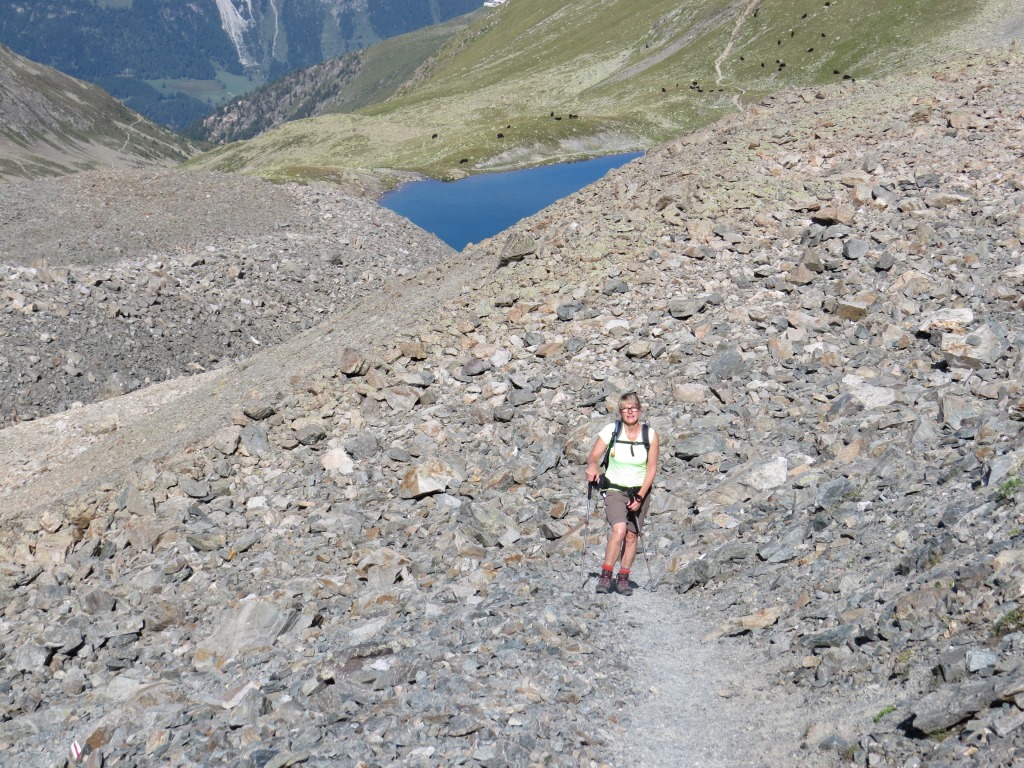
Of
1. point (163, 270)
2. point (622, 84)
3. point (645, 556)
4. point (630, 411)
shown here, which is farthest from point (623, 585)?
point (622, 84)

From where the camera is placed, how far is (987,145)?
21.5 meters

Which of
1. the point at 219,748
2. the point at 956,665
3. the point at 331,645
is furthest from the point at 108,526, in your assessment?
the point at 956,665

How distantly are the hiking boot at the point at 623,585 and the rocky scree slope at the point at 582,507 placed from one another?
41 cm

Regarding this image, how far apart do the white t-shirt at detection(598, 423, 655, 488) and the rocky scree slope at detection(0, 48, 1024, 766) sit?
4.79 feet

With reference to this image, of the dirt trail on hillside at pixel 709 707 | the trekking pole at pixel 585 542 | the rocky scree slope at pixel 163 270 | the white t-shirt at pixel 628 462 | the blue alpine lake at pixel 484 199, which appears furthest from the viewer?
the blue alpine lake at pixel 484 199

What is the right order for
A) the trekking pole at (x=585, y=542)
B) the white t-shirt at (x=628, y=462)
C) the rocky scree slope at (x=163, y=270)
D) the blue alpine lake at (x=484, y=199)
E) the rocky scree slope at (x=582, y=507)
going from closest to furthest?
the rocky scree slope at (x=582, y=507), the white t-shirt at (x=628, y=462), the trekking pole at (x=585, y=542), the rocky scree slope at (x=163, y=270), the blue alpine lake at (x=484, y=199)

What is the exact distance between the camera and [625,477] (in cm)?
1154

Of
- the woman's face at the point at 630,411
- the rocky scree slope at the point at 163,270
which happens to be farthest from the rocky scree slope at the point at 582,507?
the rocky scree slope at the point at 163,270

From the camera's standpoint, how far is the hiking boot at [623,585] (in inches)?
460

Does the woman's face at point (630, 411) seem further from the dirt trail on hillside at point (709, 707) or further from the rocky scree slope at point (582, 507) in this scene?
the dirt trail on hillside at point (709, 707)

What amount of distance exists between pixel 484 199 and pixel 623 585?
3836 cm

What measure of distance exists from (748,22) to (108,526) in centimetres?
13121

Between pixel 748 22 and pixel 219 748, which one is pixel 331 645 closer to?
pixel 219 748

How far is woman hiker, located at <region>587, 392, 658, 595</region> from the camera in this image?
11461 mm
